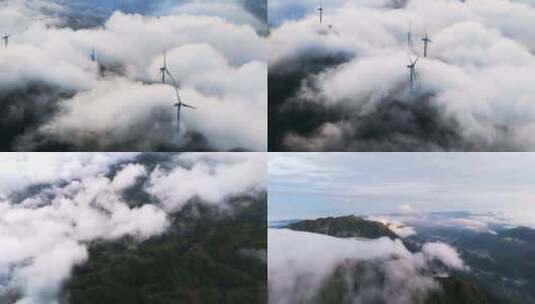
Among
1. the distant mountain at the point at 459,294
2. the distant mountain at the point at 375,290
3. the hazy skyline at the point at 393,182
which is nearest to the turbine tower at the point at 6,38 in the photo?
the hazy skyline at the point at 393,182

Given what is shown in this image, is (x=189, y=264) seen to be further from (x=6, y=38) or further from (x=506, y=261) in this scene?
(x=506, y=261)

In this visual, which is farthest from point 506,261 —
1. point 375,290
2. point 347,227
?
point 347,227

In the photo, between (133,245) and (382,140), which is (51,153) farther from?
(382,140)

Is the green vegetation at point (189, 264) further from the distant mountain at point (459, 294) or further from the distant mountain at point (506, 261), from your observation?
the distant mountain at point (506, 261)

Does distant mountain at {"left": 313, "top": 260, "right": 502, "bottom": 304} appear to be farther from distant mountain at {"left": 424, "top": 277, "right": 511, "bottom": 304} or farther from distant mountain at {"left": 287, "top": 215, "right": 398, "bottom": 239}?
distant mountain at {"left": 287, "top": 215, "right": 398, "bottom": 239}

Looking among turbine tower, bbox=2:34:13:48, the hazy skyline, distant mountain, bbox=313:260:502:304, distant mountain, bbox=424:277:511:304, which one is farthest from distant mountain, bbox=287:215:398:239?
turbine tower, bbox=2:34:13:48

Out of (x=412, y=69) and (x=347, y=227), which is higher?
(x=412, y=69)
